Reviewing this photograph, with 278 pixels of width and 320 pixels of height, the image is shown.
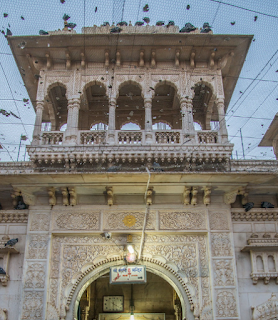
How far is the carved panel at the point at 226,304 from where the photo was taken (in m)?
6.80

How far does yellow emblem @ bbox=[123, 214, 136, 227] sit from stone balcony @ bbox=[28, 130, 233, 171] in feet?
3.94

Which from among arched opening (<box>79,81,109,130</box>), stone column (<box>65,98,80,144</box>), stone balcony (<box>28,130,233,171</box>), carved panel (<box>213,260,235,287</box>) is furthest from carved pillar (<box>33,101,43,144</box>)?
carved panel (<box>213,260,235,287</box>)

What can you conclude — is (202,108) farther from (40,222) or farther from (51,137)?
(40,222)

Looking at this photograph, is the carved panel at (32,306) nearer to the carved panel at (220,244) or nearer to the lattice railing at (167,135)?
the carved panel at (220,244)

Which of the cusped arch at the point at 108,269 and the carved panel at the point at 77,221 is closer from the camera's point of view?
the cusped arch at the point at 108,269

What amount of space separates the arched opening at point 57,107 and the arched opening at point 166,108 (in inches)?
112

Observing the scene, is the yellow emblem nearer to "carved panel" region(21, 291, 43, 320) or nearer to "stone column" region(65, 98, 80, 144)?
"carved panel" region(21, 291, 43, 320)

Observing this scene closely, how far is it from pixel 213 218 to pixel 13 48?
6917 millimetres

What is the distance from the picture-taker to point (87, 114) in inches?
465

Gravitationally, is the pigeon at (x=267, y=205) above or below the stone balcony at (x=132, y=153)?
below

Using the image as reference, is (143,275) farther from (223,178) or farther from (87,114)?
(87,114)

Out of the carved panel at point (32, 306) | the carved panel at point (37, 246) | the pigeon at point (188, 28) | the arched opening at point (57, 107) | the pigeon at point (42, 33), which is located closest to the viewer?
the carved panel at point (32, 306)

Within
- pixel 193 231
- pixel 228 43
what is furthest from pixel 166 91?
pixel 193 231

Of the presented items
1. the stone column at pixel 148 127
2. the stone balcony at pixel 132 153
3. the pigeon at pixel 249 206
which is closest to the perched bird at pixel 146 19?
the stone column at pixel 148 127
